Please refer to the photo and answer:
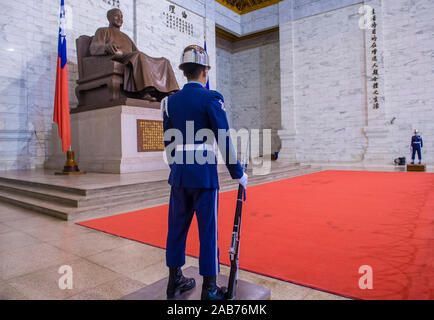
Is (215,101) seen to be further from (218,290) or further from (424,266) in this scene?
(424,266)

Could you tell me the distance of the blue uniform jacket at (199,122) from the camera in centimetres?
130

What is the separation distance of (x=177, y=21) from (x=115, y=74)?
5331 millimetres

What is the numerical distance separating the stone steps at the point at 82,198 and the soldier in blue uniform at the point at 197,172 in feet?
6.67

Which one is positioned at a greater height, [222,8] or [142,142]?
[222,8]

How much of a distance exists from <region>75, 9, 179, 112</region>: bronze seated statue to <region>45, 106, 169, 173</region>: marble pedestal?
193 millimetres

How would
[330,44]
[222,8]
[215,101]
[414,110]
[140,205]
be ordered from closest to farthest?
1. [215,101]
2. [140,205]
3. [414,110]
4. [330,44]
5. [222,8]

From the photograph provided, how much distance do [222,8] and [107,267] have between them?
11.5 metres

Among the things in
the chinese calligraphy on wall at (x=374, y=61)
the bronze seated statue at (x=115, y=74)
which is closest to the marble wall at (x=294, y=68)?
the chinese calligraphy on wall at (x=374, y=61)

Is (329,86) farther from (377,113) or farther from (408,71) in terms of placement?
(408,71)

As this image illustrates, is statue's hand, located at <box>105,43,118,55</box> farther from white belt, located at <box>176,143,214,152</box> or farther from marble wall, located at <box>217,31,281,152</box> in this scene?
marble wall, located at <box>217,31,281,152</box>

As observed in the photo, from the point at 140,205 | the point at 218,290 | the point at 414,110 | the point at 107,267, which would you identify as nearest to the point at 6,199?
the point at 140,205

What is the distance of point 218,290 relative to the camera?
134 cm

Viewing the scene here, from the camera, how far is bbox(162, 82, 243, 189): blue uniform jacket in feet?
4.27

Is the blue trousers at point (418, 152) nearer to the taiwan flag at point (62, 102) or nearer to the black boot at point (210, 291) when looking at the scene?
the taiwan flag at point (62, 102)
